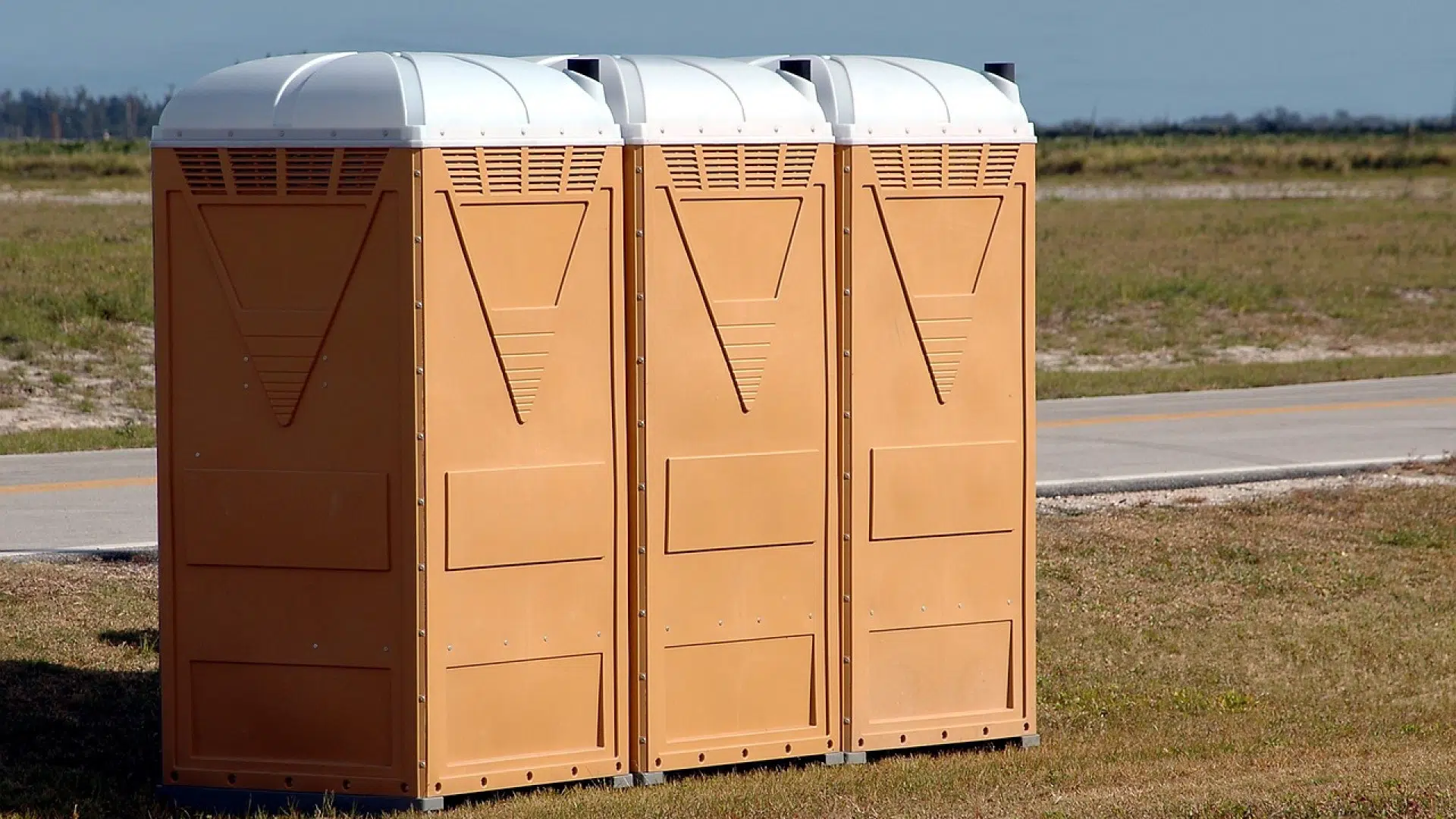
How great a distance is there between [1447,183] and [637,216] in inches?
2635

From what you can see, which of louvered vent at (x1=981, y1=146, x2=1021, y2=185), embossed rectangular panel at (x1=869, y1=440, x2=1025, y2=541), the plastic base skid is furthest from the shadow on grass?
louvered vent at (x1=981, y1=146, x2=1021, y2=185)

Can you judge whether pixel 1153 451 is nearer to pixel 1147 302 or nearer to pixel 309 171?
pixel 309 171

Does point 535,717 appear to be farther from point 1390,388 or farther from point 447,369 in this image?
point 1390,388

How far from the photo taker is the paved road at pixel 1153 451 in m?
12.4

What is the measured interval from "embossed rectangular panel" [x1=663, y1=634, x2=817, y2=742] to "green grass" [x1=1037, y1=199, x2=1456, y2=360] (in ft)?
62.4

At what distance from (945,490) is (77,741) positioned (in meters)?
3.67

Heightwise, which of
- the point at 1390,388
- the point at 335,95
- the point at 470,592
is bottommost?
the point at 1390,388

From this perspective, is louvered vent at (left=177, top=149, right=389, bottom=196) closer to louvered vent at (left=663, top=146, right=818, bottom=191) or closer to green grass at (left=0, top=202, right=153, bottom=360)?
louvered vent at (left=663, top=146, right=818, bottom=191)

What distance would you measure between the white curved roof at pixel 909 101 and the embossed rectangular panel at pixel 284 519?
7.12ft

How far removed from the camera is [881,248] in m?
6.88

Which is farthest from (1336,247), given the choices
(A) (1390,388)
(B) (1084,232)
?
(A) (1390,388)

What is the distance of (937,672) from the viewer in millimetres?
7223

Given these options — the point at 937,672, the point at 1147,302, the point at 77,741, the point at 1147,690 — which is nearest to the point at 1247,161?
the point at 1147,302

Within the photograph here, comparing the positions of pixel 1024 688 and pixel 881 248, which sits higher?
pixel 881 248
